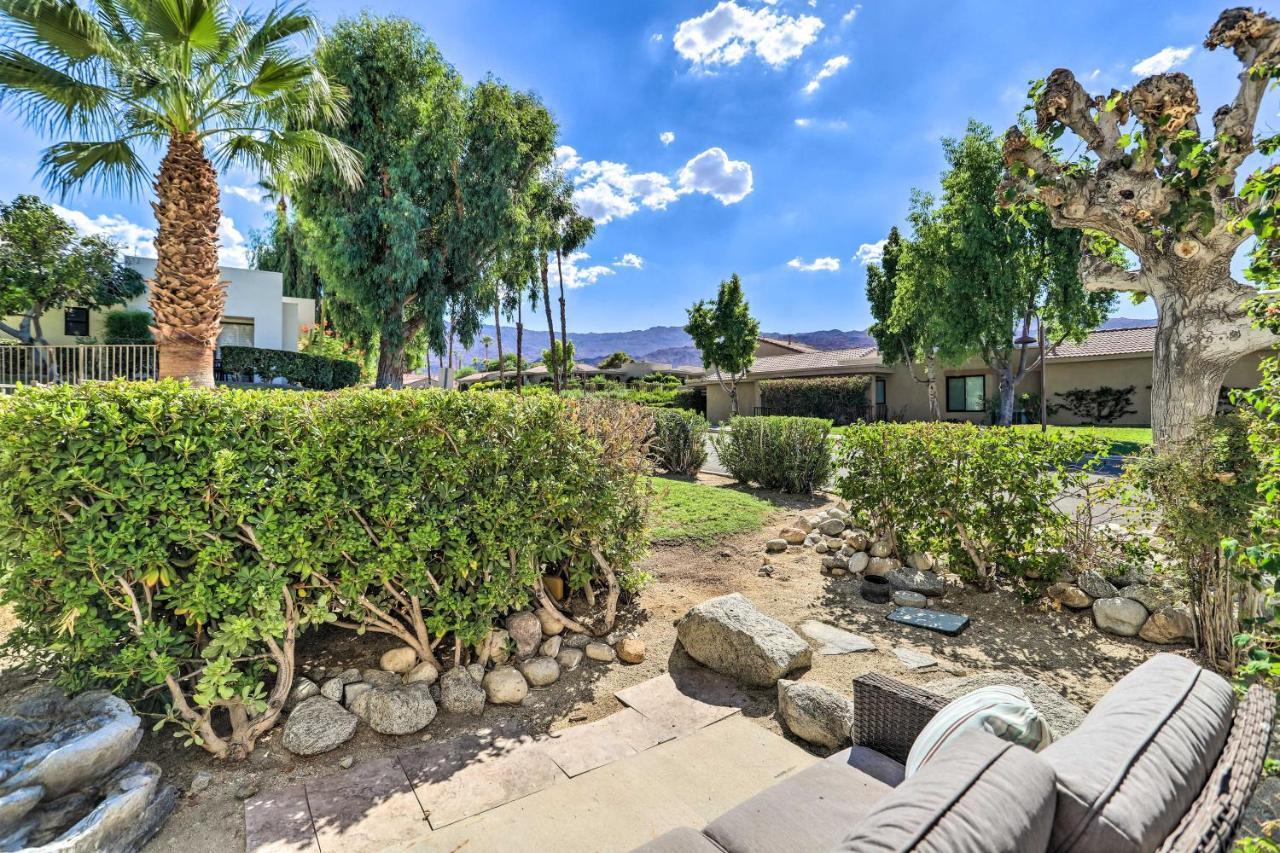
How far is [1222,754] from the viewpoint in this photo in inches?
52.6

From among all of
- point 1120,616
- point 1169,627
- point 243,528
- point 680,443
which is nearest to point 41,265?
point 680,443

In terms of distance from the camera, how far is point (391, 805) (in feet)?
8.05

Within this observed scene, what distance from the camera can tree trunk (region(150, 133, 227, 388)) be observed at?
7.81 meters

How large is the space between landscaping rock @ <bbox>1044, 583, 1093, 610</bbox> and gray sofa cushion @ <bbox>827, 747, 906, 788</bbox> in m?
3.23

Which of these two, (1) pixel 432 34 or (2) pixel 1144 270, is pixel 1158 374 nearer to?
(2) pixel 1144 270

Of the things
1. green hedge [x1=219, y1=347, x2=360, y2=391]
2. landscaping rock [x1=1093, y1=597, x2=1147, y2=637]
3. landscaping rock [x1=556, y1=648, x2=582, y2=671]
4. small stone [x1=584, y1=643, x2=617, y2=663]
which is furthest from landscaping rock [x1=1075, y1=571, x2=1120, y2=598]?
green hedge [x1=219, y1=347, x2=360, y2=391]

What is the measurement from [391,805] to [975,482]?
4.74m

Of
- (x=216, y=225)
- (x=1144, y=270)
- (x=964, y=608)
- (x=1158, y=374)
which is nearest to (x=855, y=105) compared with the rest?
(x=1144, y=270)

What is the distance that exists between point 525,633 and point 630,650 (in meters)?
0.75

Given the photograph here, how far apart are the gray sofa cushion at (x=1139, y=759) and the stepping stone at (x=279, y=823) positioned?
2615 mm

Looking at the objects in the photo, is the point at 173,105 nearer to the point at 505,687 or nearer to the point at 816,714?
the point at 505,687

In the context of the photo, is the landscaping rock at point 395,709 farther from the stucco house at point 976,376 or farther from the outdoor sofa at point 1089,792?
the stucco house at point 976,376

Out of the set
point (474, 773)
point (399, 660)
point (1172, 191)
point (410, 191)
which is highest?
point (410, 191)

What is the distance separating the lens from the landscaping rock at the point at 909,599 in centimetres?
467
